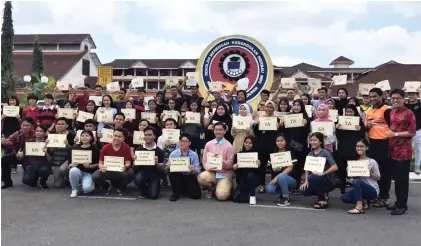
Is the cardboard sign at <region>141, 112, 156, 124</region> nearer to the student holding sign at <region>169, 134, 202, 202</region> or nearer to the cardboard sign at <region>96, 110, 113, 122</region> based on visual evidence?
the cardboard sign at <region>96, 110, 113, 122</region>

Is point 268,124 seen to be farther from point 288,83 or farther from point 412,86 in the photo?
point 412,86

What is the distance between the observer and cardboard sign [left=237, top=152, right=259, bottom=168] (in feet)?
24.3

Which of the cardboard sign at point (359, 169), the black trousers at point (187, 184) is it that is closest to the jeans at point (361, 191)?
the cardboard sign at point (359, 169)

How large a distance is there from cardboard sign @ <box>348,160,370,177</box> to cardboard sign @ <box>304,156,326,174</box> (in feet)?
1.31

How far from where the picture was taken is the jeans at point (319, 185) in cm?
703

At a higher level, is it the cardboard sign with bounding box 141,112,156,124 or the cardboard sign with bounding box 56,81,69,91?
the cardboard sign with bounding box 56,81,69,91

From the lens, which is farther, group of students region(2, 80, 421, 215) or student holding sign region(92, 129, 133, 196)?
student holding sign region(92, 129, 133, 196)

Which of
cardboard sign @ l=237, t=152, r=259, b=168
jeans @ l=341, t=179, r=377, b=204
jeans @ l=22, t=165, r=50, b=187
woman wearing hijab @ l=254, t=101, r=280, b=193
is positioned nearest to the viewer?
jeans @ l=341, t=179, r=377, b=204

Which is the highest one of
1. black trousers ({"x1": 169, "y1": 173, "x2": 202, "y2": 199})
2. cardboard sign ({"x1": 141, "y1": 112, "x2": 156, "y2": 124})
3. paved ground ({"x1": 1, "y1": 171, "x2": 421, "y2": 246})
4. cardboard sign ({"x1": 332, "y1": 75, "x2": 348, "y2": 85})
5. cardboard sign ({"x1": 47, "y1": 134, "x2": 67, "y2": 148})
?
cardboard sign ({"x1": 332, "y1": 75, "x2": 348, "y2": 85})

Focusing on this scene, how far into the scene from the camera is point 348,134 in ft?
25.9

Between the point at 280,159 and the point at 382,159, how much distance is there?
1580 millimetres

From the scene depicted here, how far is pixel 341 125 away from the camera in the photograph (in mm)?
7883

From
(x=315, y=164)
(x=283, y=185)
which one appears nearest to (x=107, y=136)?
(x=283, y=185)

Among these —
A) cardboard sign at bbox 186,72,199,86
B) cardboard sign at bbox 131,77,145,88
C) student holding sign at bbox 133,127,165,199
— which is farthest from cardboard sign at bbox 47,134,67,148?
cardboard sign at bbox 186,72,199,86
